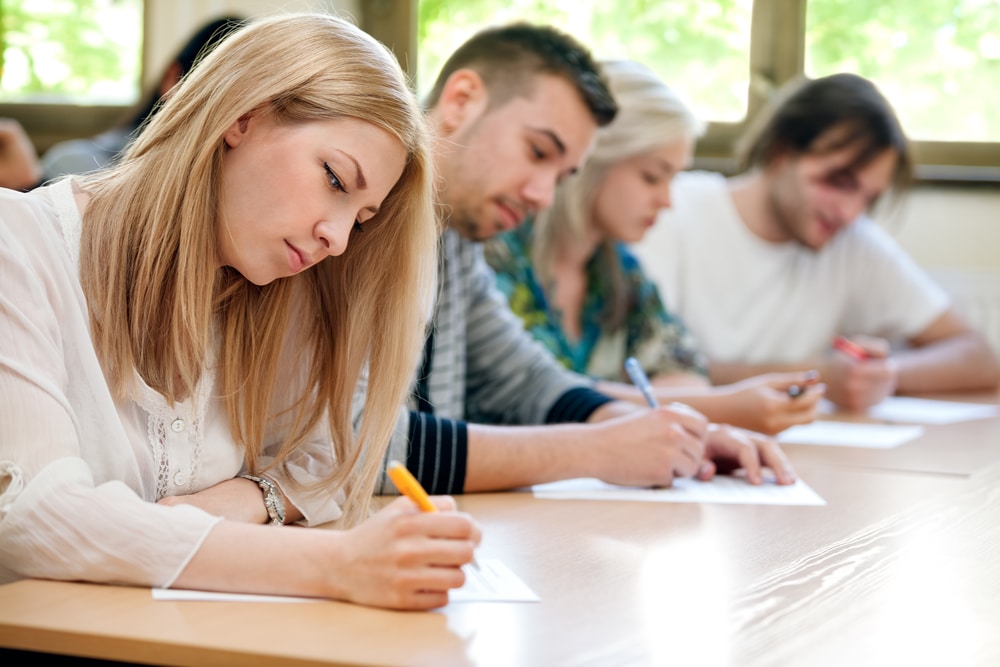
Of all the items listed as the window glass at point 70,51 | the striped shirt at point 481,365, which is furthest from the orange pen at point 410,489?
the window glass at point 70,51

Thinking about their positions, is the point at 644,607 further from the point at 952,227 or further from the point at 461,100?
the point at 952,227

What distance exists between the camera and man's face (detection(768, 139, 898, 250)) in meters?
2.77

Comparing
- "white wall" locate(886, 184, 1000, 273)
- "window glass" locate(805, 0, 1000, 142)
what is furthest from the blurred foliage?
"white wall" locate(886, 184, 1000, 273)

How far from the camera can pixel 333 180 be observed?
110 centimetres

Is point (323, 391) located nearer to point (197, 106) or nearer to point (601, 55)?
point (197, 106)

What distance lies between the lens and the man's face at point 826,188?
2773 millimetres

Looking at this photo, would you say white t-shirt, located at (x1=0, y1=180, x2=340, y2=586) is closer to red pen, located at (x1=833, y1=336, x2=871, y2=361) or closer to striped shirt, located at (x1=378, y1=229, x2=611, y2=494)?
striped shirt, located at (x1=378, y1=229, x2=611, y2=494)

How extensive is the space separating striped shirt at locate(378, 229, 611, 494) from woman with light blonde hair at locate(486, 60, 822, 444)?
0.39 metres

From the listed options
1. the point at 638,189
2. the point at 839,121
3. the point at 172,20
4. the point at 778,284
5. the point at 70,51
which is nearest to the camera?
the point at 638,189

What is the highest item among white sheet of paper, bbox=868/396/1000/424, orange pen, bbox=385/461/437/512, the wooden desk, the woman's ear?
the woman's ear

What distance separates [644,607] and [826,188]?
6.74 ft

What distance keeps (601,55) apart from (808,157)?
2.89ft

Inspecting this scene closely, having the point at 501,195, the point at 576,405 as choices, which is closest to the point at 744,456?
the point at 576,405

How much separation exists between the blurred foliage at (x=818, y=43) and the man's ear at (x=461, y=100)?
160cm
